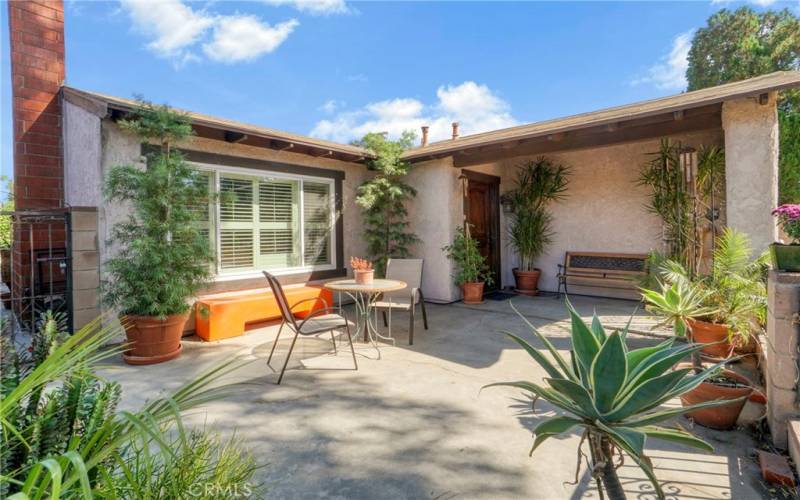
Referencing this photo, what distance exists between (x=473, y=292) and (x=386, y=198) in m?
2.36

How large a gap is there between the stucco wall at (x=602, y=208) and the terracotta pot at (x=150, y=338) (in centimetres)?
591

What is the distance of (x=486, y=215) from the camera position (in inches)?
329

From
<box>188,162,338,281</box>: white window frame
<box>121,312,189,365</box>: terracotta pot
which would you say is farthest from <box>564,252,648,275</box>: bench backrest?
<box>121,312,189,365</box>: terracotta pot

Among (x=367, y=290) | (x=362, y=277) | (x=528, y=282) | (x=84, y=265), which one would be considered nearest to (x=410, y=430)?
(x=367, y=290)

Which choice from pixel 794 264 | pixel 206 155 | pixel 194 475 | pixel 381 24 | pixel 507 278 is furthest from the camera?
pixel 507 278

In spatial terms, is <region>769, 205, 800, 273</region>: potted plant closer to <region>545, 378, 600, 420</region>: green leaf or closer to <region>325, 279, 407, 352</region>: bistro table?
<region>545, 378, 600, 420</region>: green leaf

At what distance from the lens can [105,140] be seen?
454 centimetres

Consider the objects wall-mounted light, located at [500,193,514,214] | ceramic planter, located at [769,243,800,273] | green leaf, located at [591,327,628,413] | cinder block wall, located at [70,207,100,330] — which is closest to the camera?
green leaf, located at [591,327,628,413]

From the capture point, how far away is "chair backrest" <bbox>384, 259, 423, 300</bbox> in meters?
5.41

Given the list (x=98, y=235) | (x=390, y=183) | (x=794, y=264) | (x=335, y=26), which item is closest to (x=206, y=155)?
(x=98, y=235)

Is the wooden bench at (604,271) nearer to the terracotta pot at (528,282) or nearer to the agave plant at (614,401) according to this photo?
the terracotta pot at (528,282)

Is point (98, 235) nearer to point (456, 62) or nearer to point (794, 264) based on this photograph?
point (794, 264)

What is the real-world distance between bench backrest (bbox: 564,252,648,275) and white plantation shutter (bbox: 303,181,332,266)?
4755mm

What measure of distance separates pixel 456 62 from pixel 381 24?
3.27 m
